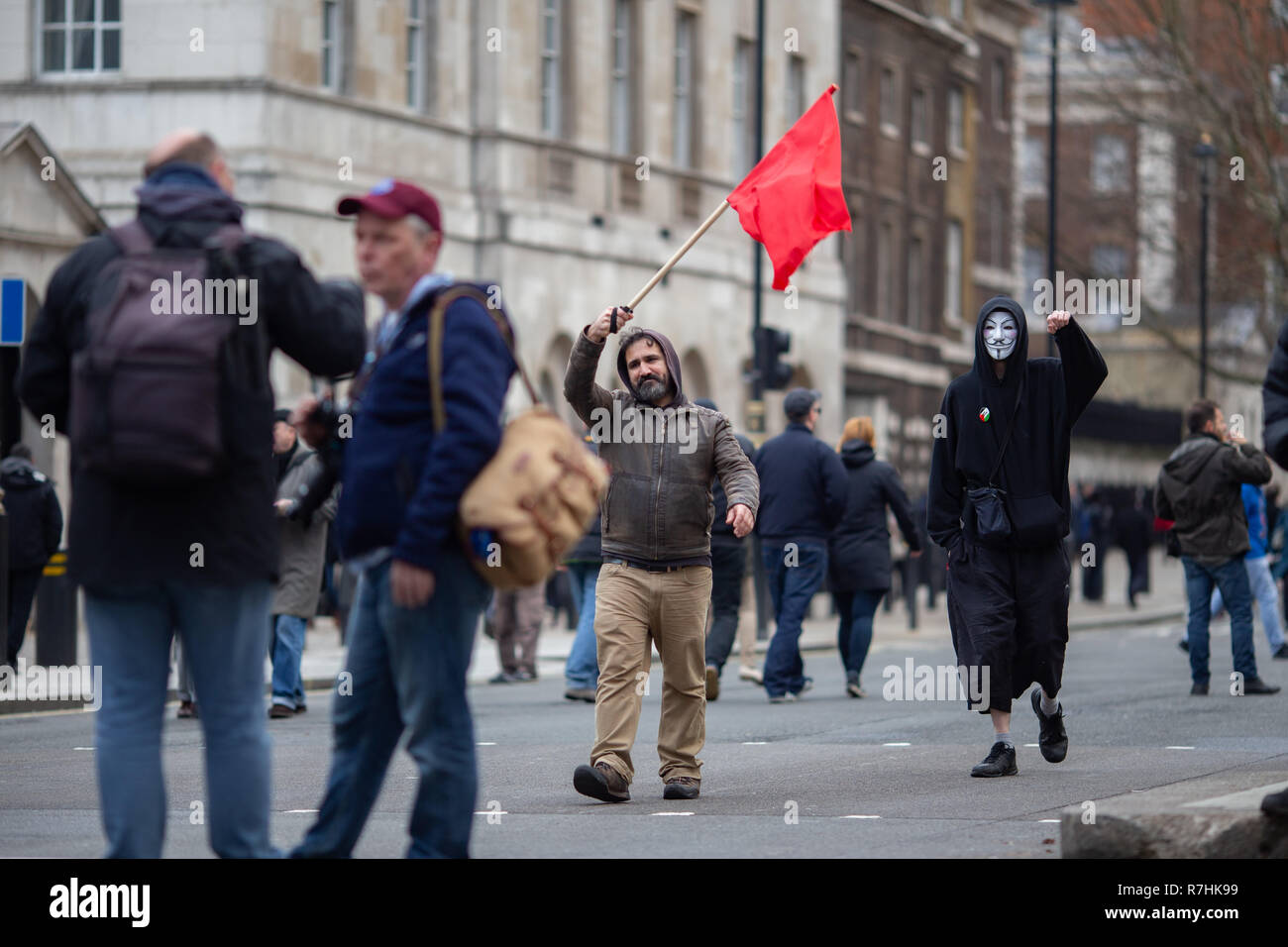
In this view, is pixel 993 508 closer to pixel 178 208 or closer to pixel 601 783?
pixel 601 783

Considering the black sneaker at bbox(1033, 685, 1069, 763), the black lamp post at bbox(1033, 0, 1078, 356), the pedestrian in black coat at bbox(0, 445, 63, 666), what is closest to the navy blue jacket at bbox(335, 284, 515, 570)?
the black sneaker at bbox(1033, 685, 1069, 763)

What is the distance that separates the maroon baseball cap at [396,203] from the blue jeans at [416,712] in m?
0.93

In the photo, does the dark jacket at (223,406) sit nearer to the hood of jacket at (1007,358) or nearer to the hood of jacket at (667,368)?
the hood of jacket at (667,368)

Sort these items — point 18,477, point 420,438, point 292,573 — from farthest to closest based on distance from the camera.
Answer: point 18,477
point 292,573
point 420,438

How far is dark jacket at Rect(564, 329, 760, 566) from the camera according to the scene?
9.74 m

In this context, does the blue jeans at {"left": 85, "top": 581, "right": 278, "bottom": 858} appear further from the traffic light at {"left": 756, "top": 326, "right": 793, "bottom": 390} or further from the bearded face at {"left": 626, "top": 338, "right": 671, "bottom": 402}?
the traffic light at {"left": 756, "top": 326, "right": 793, "bottom": 390}

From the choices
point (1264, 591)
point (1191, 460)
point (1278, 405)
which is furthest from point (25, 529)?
point (1278, 405)

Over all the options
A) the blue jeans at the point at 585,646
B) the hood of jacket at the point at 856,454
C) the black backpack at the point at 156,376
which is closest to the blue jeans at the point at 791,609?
the hood of jacket at the point at 856,454

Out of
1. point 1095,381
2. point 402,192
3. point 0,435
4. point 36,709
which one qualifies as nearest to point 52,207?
point 0,435

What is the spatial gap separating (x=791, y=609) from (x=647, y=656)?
6040mm

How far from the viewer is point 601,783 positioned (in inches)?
376

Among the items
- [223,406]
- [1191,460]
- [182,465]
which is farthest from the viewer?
[1191,460]
